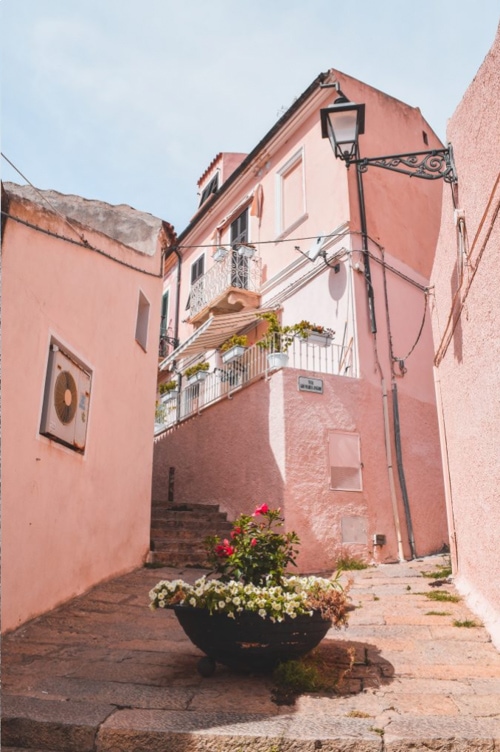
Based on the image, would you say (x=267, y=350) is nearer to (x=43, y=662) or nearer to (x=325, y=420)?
(x=325, y=420)

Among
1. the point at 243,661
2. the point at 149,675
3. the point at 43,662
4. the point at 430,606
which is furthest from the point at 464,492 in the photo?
the point at 43,662

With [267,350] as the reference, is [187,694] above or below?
below

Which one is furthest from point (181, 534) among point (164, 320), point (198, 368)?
point (164, 320)

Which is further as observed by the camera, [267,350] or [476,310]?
[267,350]

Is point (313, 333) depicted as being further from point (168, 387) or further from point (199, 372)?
point (168, 387)

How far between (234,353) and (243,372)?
50cm

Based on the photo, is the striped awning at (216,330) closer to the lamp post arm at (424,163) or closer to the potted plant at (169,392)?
the potted plant at (169,392)

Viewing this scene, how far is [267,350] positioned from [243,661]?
7.52 metres

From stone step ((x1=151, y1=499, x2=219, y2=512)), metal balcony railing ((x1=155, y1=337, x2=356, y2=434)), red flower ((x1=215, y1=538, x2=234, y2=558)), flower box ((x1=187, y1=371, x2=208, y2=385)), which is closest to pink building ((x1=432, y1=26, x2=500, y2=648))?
red flower ((x1=215, y1=538, x2=234, y2=558))

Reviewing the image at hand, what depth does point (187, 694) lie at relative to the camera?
446 centimetres

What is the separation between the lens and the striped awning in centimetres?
1352

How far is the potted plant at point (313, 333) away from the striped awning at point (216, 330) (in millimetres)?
2223

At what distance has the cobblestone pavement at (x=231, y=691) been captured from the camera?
3719mm

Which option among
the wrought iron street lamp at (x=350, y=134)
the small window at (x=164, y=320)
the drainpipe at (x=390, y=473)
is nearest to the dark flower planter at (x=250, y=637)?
the wrought iron street lamp at (x=350, y=134)
